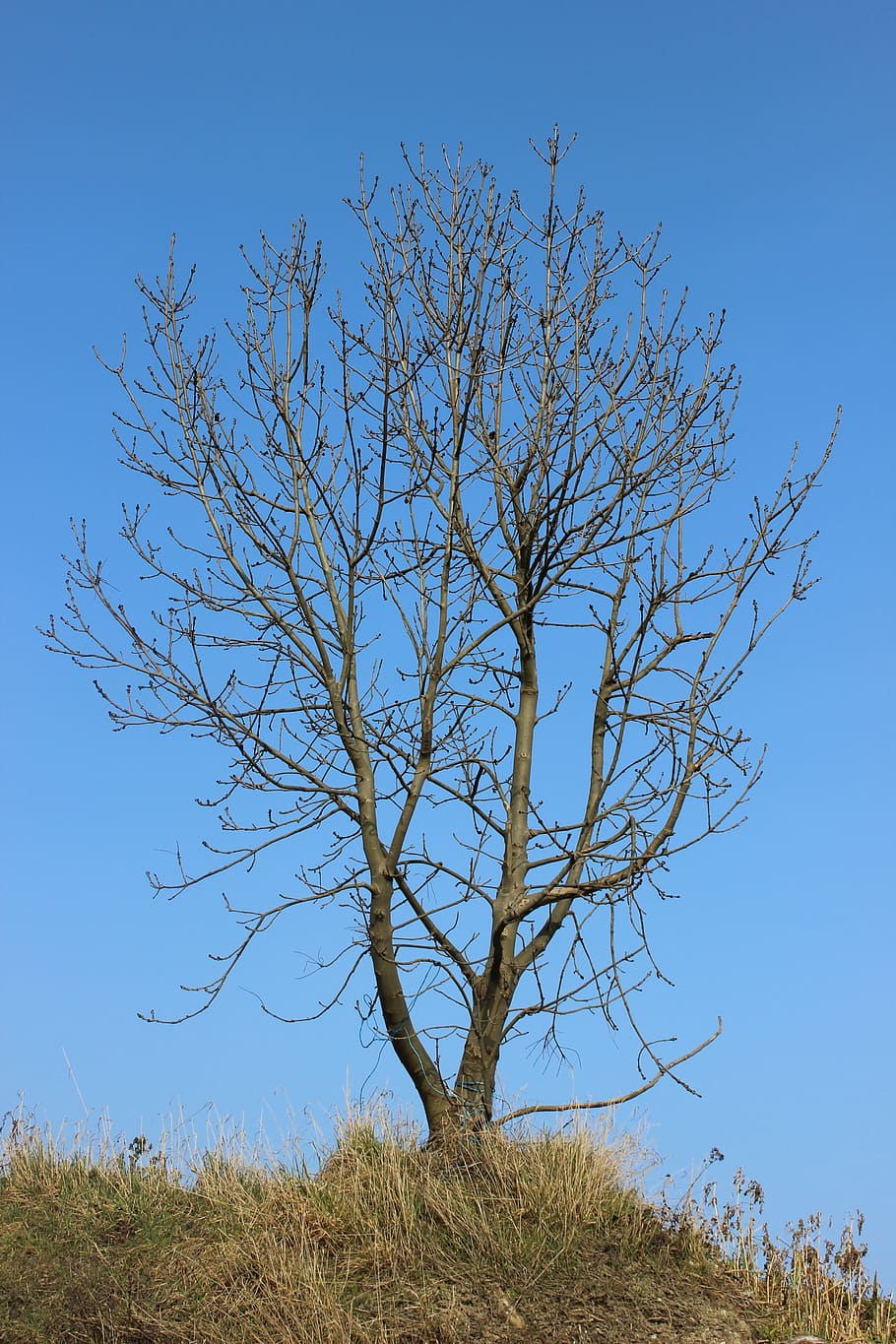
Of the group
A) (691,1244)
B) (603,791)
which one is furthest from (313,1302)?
(603,791)

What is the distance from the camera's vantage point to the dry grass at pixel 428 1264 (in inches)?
250

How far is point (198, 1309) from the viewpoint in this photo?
21.9ft

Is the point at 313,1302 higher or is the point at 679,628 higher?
the point at 679,628

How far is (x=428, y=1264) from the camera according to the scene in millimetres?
6738

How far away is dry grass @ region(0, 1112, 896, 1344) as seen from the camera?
20.9 ft

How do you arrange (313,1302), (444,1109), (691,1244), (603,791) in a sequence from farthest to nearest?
(603,791) < (444,1109) < (691,1244) < (313,1302)

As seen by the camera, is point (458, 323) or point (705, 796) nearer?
point (705, 796)

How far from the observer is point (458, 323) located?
8.50m

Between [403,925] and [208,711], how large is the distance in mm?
1856

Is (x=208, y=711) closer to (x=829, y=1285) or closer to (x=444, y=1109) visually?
(x=444, y=1109)

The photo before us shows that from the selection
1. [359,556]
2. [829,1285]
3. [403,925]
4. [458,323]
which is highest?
[458,323]

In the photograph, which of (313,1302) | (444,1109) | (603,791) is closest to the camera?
(313,1302)

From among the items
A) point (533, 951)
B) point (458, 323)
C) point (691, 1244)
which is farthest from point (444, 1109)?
point (458, 323)

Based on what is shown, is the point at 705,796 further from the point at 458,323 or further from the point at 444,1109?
the point at 458,323
